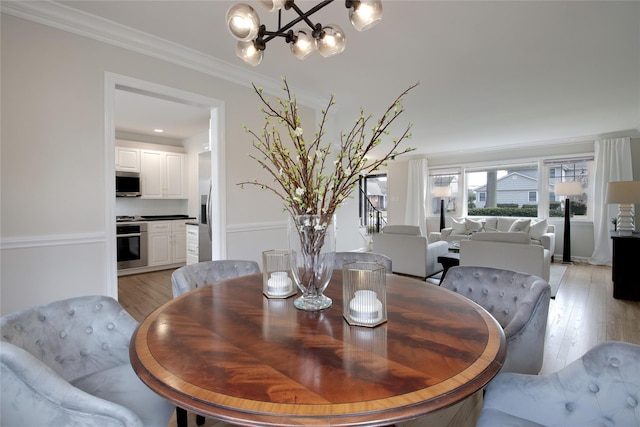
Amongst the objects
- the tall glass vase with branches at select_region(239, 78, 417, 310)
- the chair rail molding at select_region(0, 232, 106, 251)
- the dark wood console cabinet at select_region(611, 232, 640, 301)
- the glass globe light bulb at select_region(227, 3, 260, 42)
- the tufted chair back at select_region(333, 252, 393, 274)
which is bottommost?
the dark wood console cabinet at select_region(611, 232, 640, 301)

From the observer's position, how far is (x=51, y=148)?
7.00ft

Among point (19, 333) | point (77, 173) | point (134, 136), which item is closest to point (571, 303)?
point (19, 333)

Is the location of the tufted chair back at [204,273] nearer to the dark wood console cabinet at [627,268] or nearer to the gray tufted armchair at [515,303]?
the gray tufted armchair at [515,303]

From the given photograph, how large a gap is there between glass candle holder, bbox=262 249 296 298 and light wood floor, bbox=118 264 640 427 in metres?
0.92

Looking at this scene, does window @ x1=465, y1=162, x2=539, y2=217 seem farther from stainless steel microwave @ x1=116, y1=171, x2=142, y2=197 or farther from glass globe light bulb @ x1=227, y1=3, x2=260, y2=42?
glass globe light bulb @ x1=227, y1=3, x2=260, y2=42

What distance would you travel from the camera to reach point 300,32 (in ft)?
5.35

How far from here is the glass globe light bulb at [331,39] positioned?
156 centimetres

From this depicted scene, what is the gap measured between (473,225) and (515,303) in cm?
586

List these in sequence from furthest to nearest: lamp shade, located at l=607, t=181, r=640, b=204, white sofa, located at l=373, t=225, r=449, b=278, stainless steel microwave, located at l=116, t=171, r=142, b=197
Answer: stainless steel microwave, located at l=116, t=171, r=142, b=197 → white sofa, located at l=373, t=225, r=449, b=278 → lamp shade, located at l=607, t=181, r=640, b=204

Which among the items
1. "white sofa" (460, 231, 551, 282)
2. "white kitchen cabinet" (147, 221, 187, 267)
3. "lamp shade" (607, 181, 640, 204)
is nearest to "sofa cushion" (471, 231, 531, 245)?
"white sofa" (460, 231, 551, 282)

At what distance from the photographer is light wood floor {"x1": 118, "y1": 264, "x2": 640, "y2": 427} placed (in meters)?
2.42

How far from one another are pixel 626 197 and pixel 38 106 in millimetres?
6445

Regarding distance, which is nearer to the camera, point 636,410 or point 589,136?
point 636,410

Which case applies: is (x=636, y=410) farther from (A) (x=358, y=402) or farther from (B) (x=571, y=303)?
(B) (x=571, y=303)
